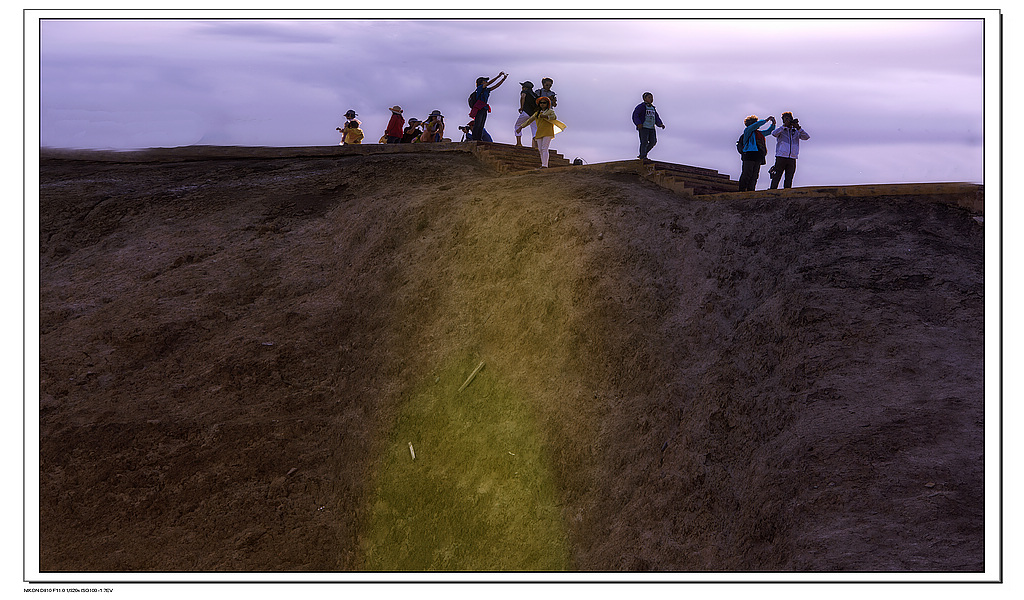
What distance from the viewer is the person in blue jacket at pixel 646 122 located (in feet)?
41.9

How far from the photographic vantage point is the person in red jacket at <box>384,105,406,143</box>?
16234 mm

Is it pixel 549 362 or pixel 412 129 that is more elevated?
pixel 412 129

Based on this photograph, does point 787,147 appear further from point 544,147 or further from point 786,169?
point 544,147

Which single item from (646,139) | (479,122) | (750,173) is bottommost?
(750,173)

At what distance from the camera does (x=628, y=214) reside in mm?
11133

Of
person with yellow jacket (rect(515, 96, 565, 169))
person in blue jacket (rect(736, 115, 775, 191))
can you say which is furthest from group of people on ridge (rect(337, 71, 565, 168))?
person in blue jacket (rect(736, 115, 775, 191))

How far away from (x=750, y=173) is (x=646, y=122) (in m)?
1.72

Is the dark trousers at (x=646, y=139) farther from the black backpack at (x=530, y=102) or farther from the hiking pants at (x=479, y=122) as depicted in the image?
the hiking pants at (x=479, y=122)

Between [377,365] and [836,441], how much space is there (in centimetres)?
566

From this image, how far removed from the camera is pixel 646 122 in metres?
12.7

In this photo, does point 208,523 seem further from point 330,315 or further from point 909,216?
point 909,216

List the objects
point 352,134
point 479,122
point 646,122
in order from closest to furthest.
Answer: point 646,122
point 479,122
point 352,134

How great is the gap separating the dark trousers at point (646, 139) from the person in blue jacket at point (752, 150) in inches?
56.2

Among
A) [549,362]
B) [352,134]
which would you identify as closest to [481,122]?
[352,134]
